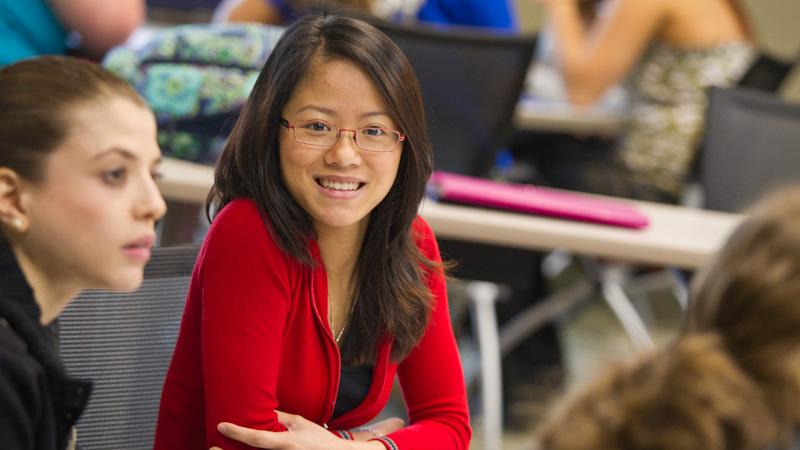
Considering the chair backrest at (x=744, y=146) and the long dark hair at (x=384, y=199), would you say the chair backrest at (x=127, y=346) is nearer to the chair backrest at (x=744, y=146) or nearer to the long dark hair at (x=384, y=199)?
the long dark hair at (x=384, y=199)

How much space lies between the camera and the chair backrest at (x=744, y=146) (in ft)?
8.80

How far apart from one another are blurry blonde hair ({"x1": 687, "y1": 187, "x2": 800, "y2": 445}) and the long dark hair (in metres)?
0.47

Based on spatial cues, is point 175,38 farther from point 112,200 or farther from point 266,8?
point 112,200

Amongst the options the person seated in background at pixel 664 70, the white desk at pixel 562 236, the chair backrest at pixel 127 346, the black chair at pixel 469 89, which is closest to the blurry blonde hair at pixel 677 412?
the chair backrest at pixel 127 346

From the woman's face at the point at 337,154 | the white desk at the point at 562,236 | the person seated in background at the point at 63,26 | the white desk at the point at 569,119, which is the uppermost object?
the woman's face at the point at 337,154

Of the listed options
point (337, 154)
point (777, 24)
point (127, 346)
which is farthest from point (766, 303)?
point (777, 24)

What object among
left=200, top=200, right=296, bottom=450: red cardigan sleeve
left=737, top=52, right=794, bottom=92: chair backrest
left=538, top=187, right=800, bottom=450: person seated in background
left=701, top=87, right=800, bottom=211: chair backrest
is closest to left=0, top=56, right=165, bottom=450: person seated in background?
left=200, top=200, right=296, bottom=450: red cardigan sleeve

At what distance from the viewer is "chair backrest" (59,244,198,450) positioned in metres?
1.32

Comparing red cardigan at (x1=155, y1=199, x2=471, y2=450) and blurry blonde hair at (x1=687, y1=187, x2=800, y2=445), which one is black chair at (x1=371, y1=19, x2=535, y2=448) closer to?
red cardigan at (x1=155, y1=199, x2=471, y2=450)

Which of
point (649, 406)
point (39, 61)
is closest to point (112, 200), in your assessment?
point (39, 61)

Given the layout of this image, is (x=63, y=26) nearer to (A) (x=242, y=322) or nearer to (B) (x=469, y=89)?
(B) (x=469, y=89)

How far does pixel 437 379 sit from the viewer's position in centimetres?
134

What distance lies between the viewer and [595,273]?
347 cm

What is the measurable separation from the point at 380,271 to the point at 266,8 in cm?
173
